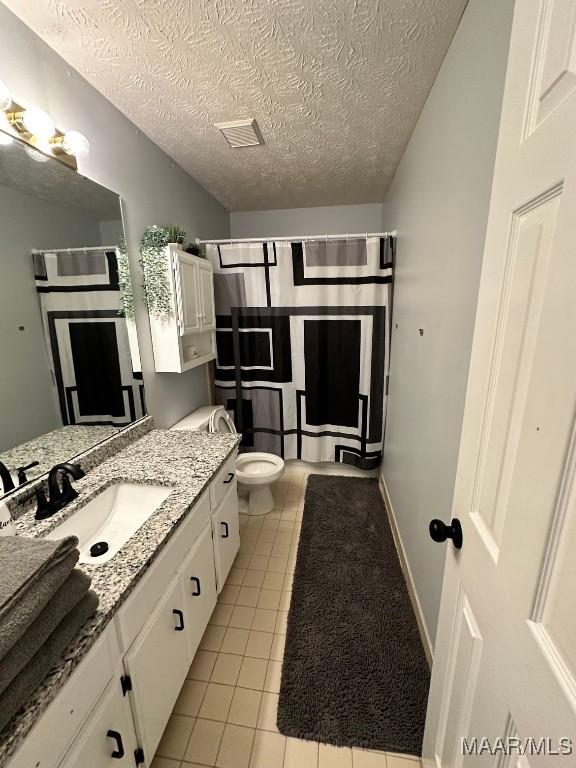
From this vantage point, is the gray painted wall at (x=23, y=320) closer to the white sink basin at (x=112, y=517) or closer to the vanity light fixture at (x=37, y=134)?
the vanity light fixture at (x=37, y=134)

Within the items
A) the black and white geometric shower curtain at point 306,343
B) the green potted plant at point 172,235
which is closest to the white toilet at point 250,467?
the black and white geometric shower curtain at point 306,343

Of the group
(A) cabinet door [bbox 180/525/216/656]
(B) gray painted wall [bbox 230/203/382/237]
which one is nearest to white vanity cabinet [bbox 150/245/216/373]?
(A) cabinet door [bbox 180/525/216/656]

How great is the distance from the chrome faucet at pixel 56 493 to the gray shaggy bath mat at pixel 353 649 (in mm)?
1113

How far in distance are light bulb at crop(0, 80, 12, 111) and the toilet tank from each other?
153 centimetres

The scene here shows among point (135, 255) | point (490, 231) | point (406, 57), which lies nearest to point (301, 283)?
point (135, 255)

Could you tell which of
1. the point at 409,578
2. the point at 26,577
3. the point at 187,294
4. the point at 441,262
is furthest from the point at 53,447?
the point at 409,578

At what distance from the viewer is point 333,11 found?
1.02 meters

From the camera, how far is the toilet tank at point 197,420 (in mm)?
2031

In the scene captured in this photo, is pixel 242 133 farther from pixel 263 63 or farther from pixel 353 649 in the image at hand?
pixel 353 649

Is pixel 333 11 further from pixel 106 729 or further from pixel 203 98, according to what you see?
pixel 106 729

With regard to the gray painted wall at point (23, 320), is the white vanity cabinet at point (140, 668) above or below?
below

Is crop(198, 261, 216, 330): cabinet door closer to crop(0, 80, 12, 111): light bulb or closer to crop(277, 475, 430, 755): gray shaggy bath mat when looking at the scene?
crop(0, 80, 12, 111): light bulb

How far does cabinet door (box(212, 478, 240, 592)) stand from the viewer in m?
1.47

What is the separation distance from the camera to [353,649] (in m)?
1.38
